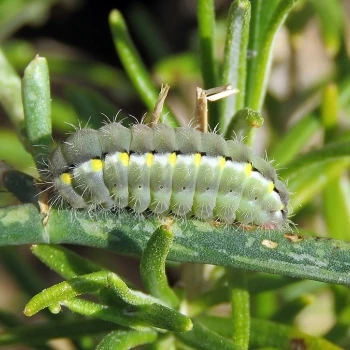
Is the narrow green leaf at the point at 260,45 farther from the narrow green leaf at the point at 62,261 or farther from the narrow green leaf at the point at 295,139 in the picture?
the narrow green leaf at the point at 62,261

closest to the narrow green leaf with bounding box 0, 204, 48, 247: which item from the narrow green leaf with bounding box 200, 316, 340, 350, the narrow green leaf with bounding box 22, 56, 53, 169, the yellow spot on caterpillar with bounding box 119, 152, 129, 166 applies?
the narrow green leaf with bounding box 22, 56, 53, 169

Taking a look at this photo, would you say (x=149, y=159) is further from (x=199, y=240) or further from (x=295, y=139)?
(x=295, y=139)

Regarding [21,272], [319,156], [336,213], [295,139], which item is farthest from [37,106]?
[336,213]

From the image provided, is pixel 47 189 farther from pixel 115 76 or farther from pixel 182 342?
pixel 115 76

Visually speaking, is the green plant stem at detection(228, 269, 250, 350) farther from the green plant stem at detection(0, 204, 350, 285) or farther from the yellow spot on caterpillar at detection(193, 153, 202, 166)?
the yellow spot on caterpillar at detection(193, 153, 202, 166)

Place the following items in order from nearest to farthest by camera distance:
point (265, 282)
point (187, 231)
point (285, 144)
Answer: point (187, 231)
point (265, 282)
point (285, 144)

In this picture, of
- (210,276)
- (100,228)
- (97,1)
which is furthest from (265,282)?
(97,1)
